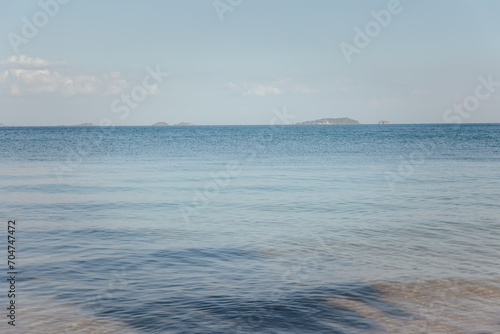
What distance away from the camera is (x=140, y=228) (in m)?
15.1

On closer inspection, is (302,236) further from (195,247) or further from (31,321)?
(31,321)

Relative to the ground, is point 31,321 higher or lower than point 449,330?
higher

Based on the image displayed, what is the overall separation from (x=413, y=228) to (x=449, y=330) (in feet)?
24.9

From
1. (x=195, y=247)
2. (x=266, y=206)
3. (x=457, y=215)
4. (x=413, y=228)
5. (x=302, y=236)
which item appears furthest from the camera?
(x=266, y=206)

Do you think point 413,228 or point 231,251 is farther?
point 413,228

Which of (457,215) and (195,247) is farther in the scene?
(457,215)

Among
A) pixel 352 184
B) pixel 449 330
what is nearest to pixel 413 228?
pixel 449 330

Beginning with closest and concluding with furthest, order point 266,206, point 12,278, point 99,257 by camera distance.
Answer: point 12,278
point 99,257
point 266,206

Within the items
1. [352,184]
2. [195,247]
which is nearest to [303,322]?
[195,247]

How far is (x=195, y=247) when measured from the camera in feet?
41.7

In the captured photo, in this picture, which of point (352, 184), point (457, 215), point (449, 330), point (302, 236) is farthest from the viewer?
point (352, 184)

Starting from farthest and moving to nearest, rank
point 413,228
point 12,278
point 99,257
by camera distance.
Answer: point 413,228, point 99,257, point 12,278

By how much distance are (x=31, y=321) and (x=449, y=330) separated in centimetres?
683

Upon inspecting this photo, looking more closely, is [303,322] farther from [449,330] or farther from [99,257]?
[99,257]
